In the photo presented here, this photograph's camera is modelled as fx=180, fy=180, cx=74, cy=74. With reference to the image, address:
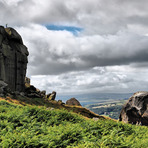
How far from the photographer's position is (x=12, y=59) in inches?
2249

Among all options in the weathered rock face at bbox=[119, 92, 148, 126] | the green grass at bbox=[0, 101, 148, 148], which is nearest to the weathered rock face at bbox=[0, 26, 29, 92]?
the weathered rock face at bbox=[119, 92, 148, 126]

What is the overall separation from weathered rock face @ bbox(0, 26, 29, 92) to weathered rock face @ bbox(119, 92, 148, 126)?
35723mm

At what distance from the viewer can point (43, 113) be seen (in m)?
16.0

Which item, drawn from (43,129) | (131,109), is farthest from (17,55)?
(43,129)

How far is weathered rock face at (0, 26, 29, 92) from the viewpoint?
2130 inches

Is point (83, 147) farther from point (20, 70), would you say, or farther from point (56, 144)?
point (20, 70)

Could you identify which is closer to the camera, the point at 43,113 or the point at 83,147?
the point at 83,147

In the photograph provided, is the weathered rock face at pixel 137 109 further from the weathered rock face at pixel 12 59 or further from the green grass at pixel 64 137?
the weathered rock face at pixel 12 59

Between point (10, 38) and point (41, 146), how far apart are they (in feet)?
185

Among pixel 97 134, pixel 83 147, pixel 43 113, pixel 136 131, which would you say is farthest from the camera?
pixel 43 113

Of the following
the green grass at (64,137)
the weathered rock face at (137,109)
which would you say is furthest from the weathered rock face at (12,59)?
the green grass at (64,137)

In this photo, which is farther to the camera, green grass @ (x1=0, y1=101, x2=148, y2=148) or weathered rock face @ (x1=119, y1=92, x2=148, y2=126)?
weathered rock face @ (x1=119, y1=92, x2=148, y2=126)

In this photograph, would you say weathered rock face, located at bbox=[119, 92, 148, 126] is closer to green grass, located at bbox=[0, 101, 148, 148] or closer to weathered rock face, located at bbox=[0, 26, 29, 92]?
green grass, located at bbox=[0, 101, 148, 148]

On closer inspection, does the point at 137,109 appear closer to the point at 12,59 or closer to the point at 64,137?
the point at 64,137
